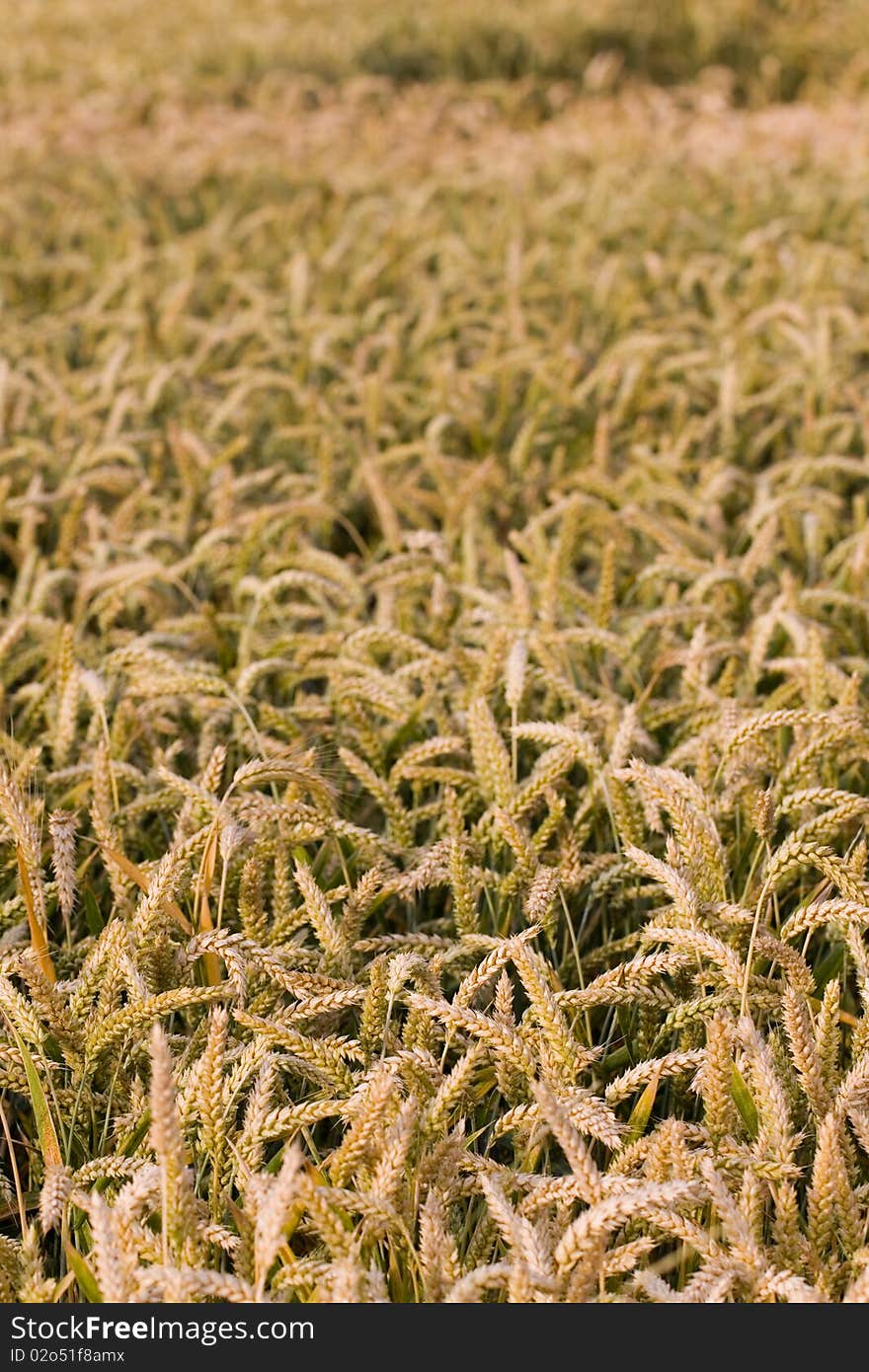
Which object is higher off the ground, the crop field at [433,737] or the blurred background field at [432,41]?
the blurred background field at [432,41]

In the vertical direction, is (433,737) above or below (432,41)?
below

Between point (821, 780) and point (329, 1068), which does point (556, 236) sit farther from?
point (329, 1068)

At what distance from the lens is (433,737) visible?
2162mm

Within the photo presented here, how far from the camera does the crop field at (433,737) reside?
1.35 meters

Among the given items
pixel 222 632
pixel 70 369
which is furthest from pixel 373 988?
pixel 70 369

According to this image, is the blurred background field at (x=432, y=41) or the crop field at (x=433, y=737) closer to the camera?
the crop field at (x=433, y=737)

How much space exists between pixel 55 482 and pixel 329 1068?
6.73 feet

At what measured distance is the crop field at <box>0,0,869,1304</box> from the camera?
4.42ft

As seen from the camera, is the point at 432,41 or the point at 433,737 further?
the point at 432,41

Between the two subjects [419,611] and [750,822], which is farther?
[419,611]

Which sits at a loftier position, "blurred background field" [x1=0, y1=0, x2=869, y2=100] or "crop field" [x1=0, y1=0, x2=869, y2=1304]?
"blurred background field" [x1=0, y1=0, x2=869, y2=100]

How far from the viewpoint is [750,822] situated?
6.19 ft

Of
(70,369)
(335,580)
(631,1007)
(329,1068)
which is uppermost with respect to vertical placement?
(70,369)

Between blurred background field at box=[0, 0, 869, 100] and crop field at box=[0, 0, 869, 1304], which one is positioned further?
blurred background field at box=[0, 0, 869, 100]
